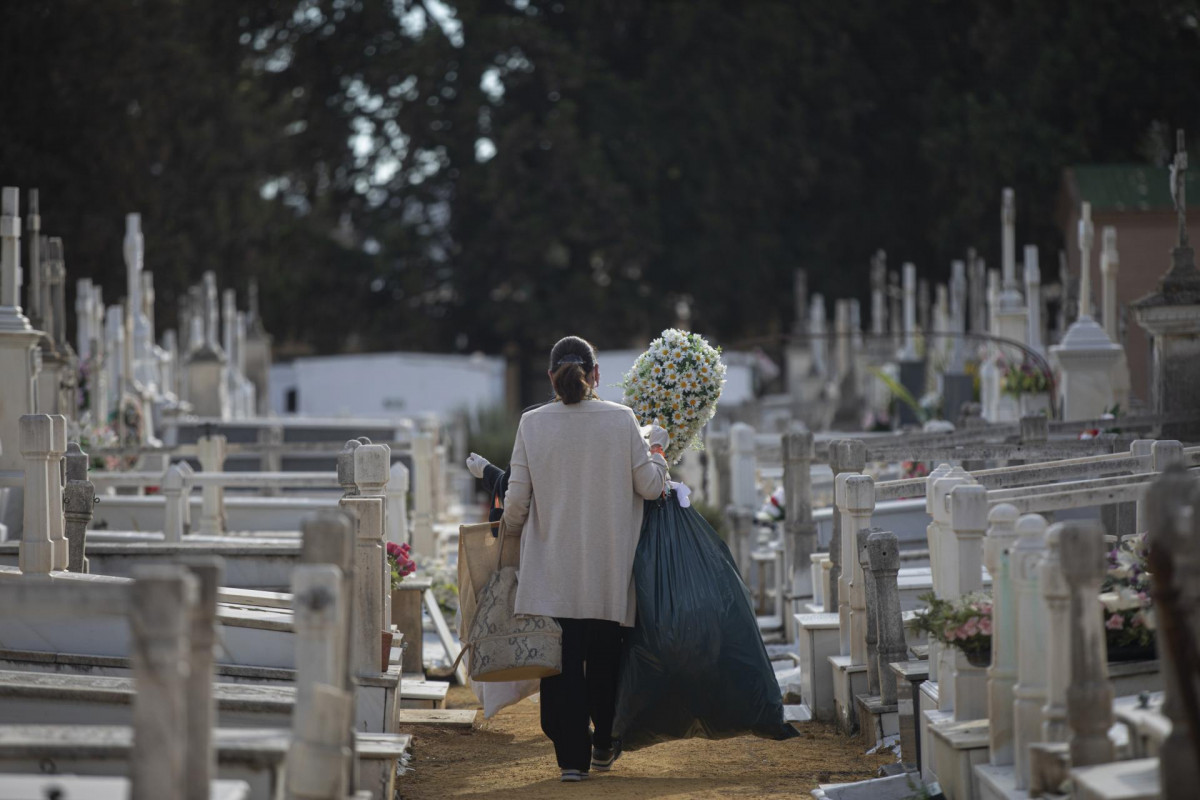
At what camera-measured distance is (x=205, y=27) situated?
36.8 m

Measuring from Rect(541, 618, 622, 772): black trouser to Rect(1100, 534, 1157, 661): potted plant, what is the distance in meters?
2.12

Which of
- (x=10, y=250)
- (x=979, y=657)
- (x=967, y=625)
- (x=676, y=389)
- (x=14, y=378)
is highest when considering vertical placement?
(x=10, y=250)

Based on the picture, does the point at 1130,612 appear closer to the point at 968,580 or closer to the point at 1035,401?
the point at 968,580

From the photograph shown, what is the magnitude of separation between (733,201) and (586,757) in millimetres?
31412

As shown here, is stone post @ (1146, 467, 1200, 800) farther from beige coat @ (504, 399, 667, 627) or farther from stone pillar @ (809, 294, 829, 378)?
stone pillar @ (809, 294, 829, 378)

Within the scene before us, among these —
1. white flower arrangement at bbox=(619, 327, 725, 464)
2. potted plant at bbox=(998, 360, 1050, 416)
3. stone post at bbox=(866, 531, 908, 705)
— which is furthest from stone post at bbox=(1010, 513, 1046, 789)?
potted plant at bbox=(998, 360, 1050, 416)

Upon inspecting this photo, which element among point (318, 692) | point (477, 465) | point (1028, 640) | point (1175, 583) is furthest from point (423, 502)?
point (1175, 583)

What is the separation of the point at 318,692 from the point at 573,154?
32.6 m

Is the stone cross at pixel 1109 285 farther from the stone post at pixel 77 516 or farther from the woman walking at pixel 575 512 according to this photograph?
the stone post at pixel 77 516

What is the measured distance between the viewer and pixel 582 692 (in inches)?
269

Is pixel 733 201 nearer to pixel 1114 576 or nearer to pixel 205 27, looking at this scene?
pixel 205 27

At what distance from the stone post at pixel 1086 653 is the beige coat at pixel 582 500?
93.0 inches

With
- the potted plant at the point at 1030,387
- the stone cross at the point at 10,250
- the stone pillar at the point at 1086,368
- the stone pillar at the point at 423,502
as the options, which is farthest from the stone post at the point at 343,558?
the potted plant at the point at 1030,387

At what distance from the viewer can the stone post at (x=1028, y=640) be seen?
5.23m
